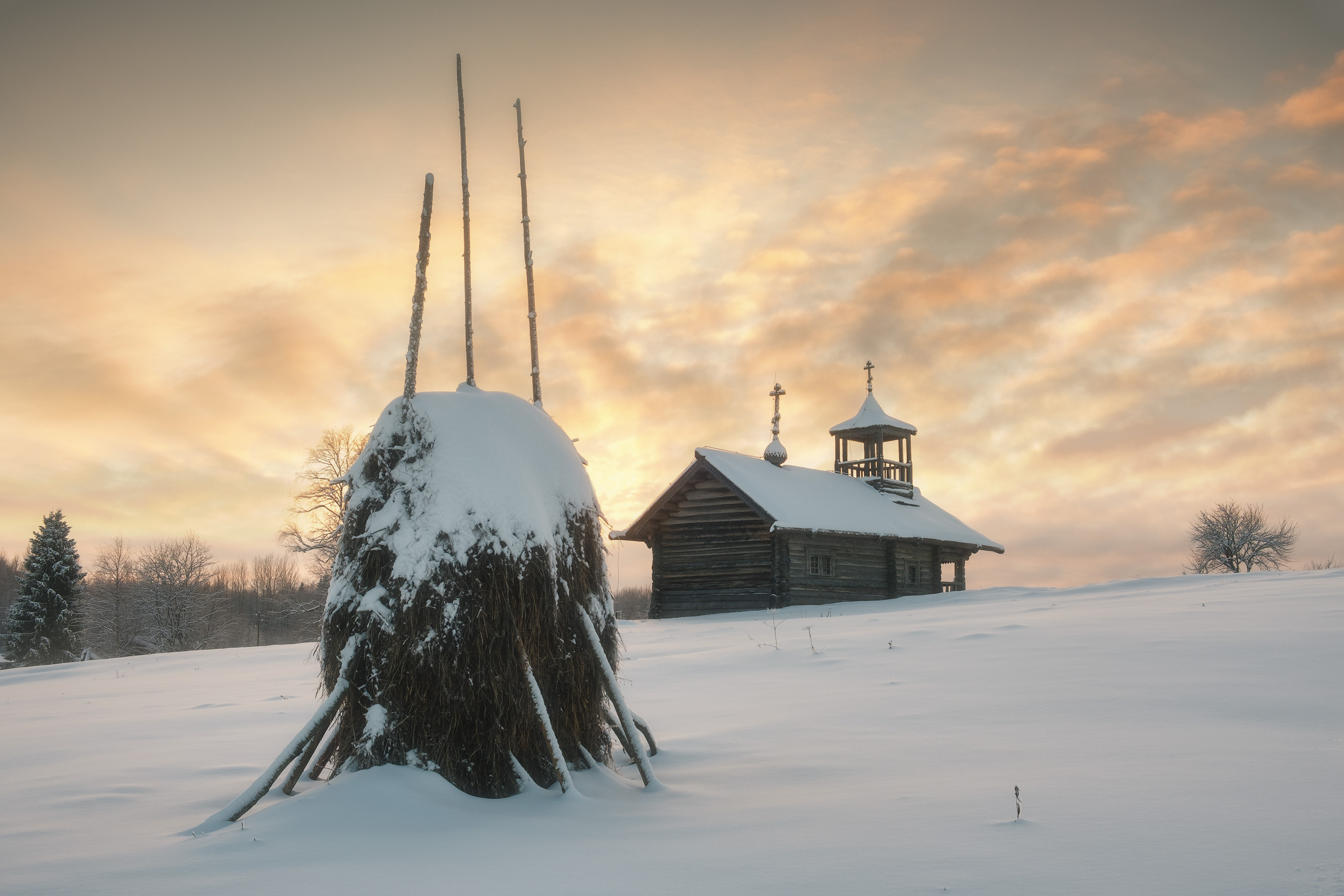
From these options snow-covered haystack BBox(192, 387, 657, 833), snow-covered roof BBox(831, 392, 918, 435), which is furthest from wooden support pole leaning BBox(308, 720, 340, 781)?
snow-covered roof BBox(831, 392, 918, 435)

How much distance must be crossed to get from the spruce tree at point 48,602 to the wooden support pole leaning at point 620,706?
48.1 meters

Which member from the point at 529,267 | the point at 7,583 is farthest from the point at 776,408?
the point at 7,583

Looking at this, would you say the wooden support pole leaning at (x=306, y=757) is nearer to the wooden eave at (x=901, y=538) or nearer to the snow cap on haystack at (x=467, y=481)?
the snow cap on haystack at (x=467, y=481)

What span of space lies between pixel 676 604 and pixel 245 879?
22.9 metres

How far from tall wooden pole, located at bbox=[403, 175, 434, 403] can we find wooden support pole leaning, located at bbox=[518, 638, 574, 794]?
1.79m

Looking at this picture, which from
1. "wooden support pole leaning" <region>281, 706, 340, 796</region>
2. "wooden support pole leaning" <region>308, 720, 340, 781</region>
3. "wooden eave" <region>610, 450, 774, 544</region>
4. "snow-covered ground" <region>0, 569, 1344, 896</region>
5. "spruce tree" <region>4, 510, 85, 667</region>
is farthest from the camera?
"spruce tree" <region>4, 510, 85, 667</region>

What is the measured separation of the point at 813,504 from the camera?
1076 inches

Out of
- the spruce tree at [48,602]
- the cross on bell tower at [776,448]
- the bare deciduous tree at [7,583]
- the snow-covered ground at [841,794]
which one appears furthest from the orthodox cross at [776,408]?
the bare deciduous tree at [7,583]

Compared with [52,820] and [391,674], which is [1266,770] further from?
[52,820]

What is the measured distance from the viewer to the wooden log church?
2523 centimetres

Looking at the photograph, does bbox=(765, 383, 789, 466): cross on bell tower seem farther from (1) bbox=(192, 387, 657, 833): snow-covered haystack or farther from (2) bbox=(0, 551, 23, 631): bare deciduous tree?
(2) bbox=(0, 551, 23, 631): bare deciduous tree

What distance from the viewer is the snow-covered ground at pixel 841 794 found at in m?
3.60

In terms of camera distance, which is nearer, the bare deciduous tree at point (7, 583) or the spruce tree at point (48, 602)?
the spruce tree at point (48, 602)

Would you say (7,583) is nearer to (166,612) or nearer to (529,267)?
(166,612)
